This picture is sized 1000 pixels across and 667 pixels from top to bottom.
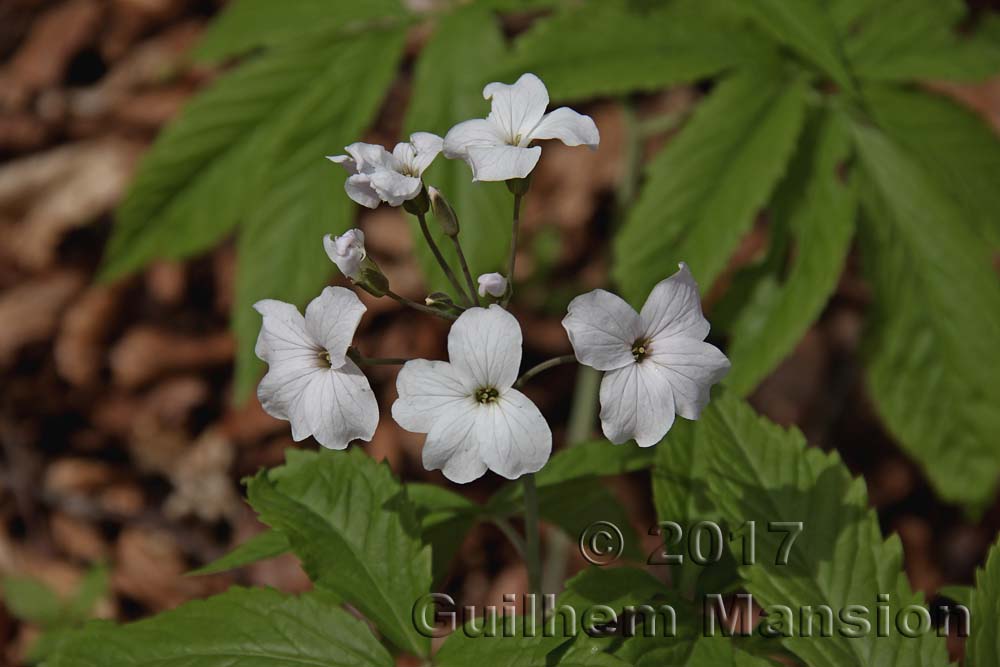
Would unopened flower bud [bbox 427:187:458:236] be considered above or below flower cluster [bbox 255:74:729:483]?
above

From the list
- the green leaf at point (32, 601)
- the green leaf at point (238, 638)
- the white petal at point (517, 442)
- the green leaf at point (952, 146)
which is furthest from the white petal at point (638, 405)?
the green leaf at point (32, 601)

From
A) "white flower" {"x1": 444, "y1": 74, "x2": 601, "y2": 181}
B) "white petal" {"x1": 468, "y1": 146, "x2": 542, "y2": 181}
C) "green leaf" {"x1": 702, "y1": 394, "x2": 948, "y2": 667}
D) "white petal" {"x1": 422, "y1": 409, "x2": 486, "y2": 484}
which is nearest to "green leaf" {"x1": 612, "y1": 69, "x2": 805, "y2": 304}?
"green leaf" {"x1": 702, "y1": 394, "x2": 948, "y2": 667}

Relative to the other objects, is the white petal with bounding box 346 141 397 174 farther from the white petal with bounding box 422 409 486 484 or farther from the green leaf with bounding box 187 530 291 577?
the green leaf with bounding box 187 530 291 577

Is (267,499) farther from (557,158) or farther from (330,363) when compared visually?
(557,158)

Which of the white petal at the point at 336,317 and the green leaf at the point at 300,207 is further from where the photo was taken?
the green leaf at the point at 300,207

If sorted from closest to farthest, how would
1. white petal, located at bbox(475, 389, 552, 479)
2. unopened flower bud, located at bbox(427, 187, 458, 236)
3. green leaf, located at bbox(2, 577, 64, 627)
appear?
white petal, located at bbox(475, 389, 552, 479)
unopened flower bud, located at bbox(427, 187, 458, 236)
green leaf, located at bbox(2, 577, 64, 627)

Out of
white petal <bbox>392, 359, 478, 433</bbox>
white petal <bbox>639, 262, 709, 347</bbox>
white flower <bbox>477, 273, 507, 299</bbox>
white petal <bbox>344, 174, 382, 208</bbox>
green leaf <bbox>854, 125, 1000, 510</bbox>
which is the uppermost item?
white petal <bbox>344, 174, 382, 208</bbox>

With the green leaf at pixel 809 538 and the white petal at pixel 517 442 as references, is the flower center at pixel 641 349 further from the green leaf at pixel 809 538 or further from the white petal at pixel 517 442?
the green leaf at pixel 809 538

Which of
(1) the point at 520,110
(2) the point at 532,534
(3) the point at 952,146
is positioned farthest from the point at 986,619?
(3) the point at 952,146
